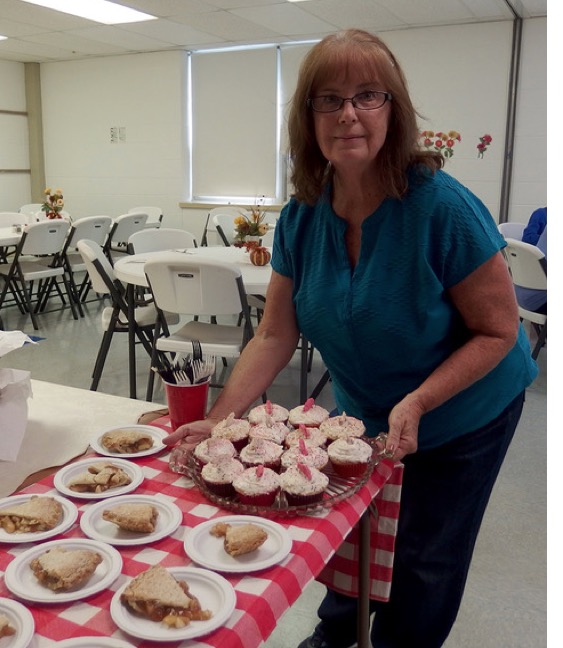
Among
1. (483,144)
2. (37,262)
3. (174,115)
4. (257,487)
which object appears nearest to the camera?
(257,487)

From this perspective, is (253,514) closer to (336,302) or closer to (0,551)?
(0,551)

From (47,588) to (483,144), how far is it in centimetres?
659

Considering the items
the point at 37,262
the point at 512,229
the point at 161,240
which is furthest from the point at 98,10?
the point at 512,229

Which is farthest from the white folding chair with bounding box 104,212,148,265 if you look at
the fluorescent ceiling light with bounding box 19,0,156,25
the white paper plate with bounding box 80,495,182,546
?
the white paper plate with bounding box 80,495,182,546

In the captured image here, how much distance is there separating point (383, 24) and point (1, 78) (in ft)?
17.3

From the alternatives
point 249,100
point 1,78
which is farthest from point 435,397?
point 1,78

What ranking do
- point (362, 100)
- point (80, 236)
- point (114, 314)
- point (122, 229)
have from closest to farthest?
1. point (362, 100)
2. point (114, 314)
3. point (80, 236)
4. point (122, 229)

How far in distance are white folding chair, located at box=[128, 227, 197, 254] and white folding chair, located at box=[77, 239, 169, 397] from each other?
2.21ft

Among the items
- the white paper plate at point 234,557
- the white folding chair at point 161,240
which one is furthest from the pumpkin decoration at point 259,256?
the white paper plate at point 234,557

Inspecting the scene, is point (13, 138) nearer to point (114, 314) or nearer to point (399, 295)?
point (114, 314)

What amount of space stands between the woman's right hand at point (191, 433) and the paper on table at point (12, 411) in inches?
11.3

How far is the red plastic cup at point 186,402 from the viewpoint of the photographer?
4.14 ft

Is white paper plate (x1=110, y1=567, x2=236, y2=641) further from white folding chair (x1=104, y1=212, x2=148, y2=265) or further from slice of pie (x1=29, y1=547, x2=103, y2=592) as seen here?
white folding chair (x1=104, y1=212, x2=148, y2=265)

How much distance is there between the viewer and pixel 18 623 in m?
0.75
